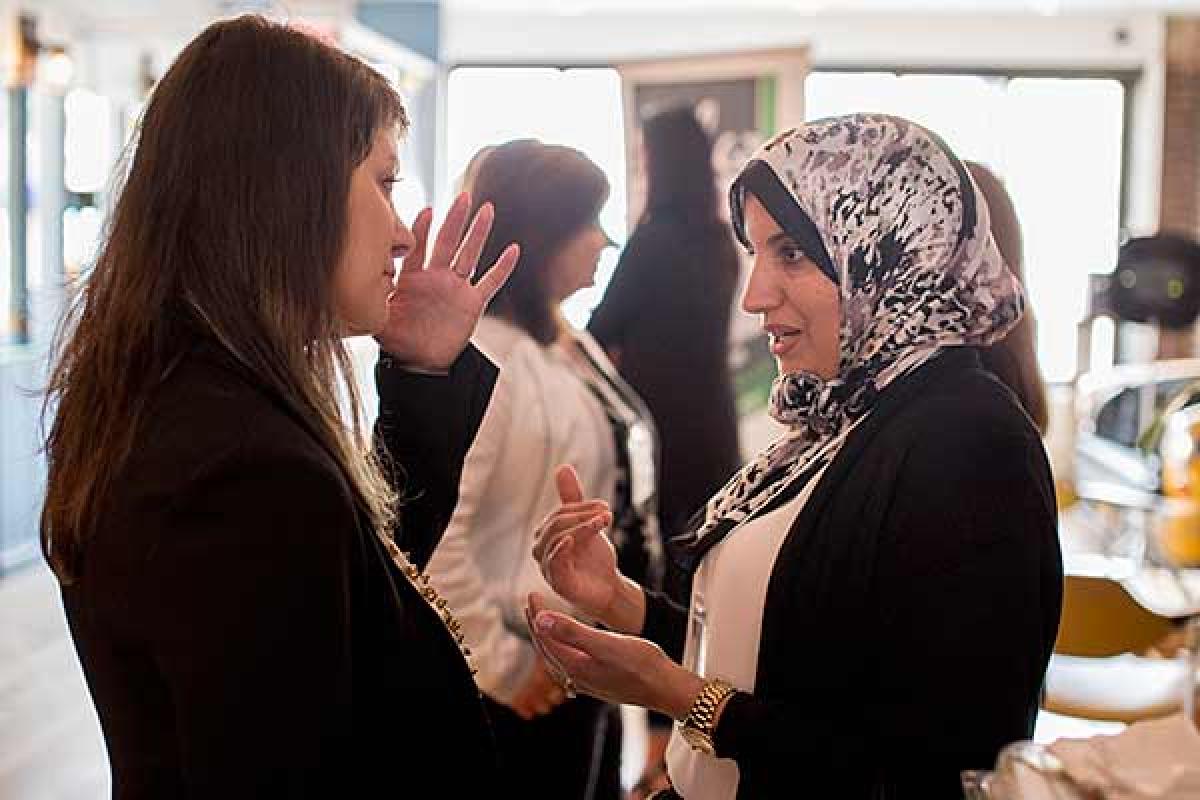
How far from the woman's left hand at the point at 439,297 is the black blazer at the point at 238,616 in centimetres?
58

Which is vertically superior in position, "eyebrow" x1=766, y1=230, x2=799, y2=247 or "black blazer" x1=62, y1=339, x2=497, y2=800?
"eyebrow" x1=766, y1=230, x2=799, y2=247

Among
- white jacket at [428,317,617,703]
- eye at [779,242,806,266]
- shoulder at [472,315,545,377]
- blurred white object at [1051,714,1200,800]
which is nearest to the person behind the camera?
blurred white object at [1051,714,1200,800]

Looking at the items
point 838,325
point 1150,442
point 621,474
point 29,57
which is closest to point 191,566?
point 838,325

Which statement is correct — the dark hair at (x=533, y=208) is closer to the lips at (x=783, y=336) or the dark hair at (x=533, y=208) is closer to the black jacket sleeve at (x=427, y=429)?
the black jacket sleeve at (x=427, y=429)

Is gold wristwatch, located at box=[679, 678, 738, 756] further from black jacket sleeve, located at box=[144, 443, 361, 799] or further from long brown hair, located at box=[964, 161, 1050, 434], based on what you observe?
long brown hair, located at box=[964, 161, 1050, 434]

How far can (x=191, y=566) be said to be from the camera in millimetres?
1047

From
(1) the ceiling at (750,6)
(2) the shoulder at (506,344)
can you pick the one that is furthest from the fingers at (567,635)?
(1) the ceiling at (750,6)

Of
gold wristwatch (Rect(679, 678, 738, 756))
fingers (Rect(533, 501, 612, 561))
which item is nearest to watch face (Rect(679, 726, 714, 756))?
gold wristwatch (Rect(679, 678, 738, 756))

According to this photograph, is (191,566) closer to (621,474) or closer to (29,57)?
(621,474)

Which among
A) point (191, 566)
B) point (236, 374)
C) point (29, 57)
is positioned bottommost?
point (191, 566)

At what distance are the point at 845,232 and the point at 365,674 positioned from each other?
0.74 meters

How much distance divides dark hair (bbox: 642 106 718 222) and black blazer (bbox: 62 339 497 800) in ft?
8.60

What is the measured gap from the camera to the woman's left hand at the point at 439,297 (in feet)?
5.74

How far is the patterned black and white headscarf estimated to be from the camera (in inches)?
Answer: 60.7
